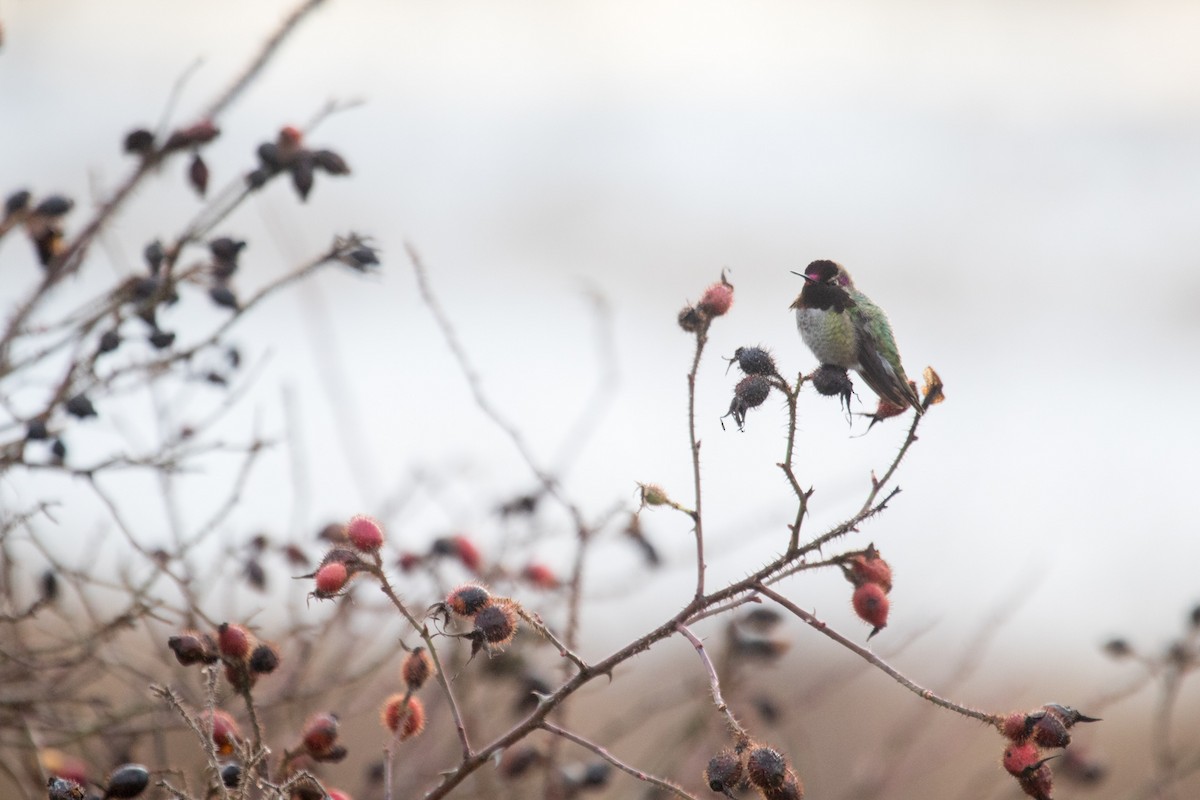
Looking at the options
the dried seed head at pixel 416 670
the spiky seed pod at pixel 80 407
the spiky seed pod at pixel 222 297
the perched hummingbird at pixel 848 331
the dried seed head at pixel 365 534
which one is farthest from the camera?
the spiky seed pod at pixel 222 297

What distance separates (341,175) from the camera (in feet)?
11.3

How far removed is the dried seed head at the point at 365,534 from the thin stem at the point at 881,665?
0.73 m

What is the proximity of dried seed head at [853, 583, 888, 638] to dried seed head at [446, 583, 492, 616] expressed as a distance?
681 mm

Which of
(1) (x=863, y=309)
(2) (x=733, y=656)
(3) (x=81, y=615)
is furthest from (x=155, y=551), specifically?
(1) (x=863, y=309)

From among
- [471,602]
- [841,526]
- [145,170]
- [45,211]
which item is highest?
[145,170]

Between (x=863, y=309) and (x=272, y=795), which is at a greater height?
(x=863, y=309)

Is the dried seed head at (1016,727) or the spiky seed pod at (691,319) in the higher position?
the spiky seed pod at (691,319)

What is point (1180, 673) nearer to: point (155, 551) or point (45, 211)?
point (155, 551)

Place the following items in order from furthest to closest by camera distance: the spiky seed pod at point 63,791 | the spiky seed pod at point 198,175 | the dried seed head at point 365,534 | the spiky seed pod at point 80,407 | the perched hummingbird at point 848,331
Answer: the spiky seed pod at point 198,175, the spiky seed pod at point 80,407, the perched hummingbird at point 848,331, the dried seed head at point 365,534, the spiky seed pod at point 63,791

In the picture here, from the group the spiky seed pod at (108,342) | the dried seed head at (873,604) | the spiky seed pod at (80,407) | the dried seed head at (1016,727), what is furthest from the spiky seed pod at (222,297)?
the dried seed head at (1016,727)

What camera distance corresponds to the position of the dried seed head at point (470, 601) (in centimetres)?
235

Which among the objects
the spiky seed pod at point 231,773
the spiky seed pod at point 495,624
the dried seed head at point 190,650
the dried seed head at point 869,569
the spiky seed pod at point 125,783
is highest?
the dried seed head at point 869,569

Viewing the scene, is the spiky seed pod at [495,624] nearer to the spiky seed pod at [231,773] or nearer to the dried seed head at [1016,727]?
the spiky seed pod at [231,773]

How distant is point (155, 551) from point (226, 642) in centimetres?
104
